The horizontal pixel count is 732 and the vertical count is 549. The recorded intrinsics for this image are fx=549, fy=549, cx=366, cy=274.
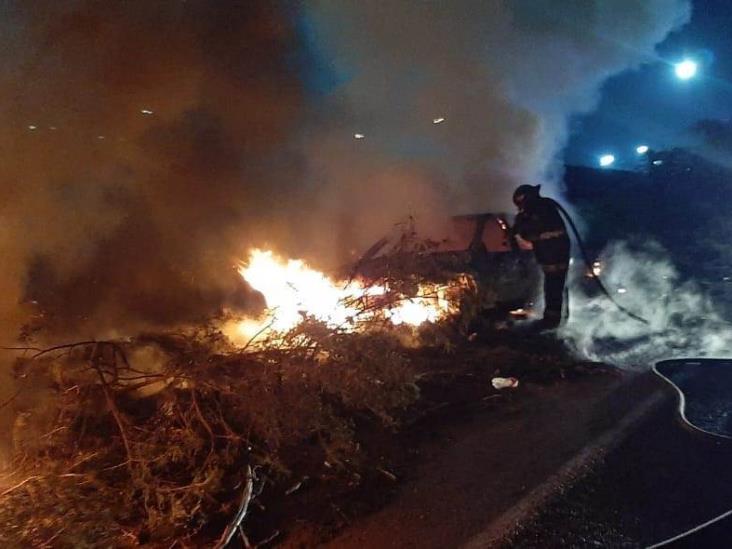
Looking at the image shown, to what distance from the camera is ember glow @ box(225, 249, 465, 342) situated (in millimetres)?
4840

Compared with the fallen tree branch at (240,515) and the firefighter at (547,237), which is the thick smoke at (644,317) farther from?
the fallen tree branch at (240,515)

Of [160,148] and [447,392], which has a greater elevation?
[160,148]

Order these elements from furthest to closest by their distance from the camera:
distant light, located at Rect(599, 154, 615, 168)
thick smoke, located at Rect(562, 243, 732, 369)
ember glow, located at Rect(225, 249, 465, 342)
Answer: distant light, located at Rect(599, 154, 615, 168)
thick smoke, located at Rect(562, 243, 732, 369)
ember glow, located at Rect(225, 249, 465, 342)

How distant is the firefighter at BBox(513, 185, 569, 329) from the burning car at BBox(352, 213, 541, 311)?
0.87 ft

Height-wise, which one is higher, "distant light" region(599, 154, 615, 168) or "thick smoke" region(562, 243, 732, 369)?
"distant light" region(599, 154, 615, 168)

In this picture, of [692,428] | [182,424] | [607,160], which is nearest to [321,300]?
[182,424]

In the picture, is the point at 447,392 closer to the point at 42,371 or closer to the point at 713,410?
the point at 713,410

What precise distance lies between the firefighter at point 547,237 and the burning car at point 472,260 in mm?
266

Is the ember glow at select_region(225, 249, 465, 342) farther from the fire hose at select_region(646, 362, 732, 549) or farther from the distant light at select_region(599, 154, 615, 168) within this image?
the distant light at select_region(599, 154, 615, 168)

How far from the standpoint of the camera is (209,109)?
25.3 ft

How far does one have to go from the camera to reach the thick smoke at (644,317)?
5.66 meters

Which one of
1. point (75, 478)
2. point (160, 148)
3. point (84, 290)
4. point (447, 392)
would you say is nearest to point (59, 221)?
point (84, 290)

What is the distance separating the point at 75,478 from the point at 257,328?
2.42m

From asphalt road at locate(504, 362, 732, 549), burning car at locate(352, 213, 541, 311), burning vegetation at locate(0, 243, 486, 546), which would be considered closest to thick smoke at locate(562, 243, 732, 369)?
burning car at locate(352, 213, 541, 311)
